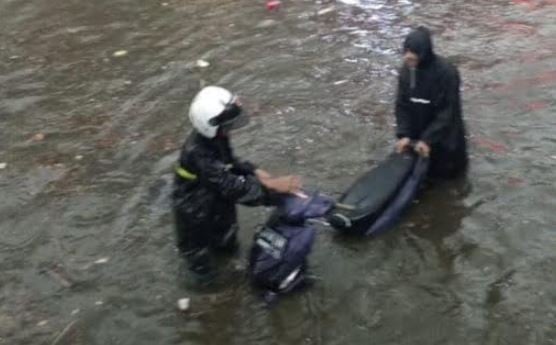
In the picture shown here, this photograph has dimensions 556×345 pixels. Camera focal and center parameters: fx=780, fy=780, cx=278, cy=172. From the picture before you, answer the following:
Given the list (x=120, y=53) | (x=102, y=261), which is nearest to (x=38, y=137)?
(x=120, y=53)

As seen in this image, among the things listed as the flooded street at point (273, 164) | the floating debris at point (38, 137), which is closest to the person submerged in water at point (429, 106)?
the flooded street at point (273, 164)

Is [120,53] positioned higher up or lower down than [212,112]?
lower down

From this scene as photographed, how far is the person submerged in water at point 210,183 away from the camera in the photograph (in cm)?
534

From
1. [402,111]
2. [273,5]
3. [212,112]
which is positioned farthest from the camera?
[273,5]

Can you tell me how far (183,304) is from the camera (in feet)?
19.0

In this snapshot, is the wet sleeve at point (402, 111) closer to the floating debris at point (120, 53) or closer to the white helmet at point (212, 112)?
the white helmet at point (212, 112)

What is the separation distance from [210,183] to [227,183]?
128mm

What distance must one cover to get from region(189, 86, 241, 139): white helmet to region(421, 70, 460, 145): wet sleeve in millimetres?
1857

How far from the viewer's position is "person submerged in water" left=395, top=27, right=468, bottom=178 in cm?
623

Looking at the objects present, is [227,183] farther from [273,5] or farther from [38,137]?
[273,5]

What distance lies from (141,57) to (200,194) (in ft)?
17.1

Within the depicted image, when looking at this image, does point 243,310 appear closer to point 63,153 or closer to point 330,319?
point 330,319

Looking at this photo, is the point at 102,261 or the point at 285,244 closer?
the point at 285,244

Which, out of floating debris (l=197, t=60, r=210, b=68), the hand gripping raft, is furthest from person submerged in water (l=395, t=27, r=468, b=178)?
floating debris (l=197, t=60, r=210, b=68)
